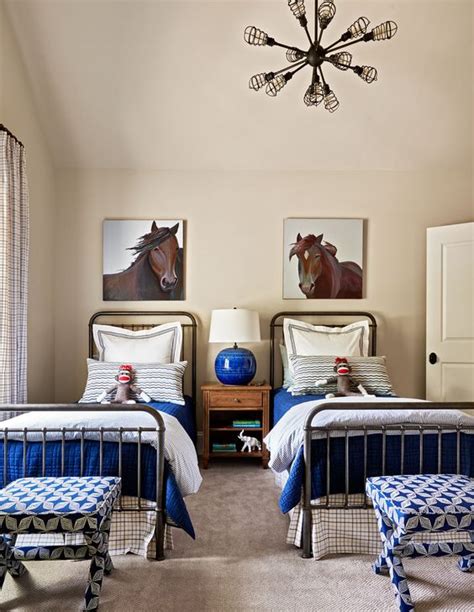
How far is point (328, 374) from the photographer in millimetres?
3910

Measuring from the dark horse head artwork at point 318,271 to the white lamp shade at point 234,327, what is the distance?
686mm

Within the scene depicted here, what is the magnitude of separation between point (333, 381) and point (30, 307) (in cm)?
235

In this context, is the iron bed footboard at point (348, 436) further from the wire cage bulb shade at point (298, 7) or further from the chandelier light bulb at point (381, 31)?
the wire cage bulb shade at point (298, 7)

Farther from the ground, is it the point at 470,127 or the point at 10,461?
the point at 470,127

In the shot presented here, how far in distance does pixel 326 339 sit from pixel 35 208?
2543mm

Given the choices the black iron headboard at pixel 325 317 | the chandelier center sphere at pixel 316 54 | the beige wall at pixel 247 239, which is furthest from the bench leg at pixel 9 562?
the chandelier center sphere at pixel 316 54

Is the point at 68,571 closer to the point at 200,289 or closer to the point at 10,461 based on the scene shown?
the point at 10,461

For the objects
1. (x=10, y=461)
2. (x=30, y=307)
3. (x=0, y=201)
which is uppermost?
(x=0, y=201)

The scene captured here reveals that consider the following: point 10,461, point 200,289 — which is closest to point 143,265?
point 200,289

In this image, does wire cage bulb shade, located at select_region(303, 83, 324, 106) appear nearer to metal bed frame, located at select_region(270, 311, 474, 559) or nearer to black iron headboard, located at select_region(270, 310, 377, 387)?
metal bed frame, located at select_region(270, 311, 474, 559)

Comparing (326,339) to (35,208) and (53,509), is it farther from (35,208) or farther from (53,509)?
(53,509)

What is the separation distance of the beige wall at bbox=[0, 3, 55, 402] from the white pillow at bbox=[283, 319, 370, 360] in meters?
2.00

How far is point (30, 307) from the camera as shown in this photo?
13.1 feet

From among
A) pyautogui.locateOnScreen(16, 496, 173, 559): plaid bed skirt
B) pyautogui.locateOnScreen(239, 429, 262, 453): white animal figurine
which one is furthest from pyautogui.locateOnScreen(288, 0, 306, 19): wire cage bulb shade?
pyautogui.locateOnScreen(239, 429, 262, 453): white animal figurine
